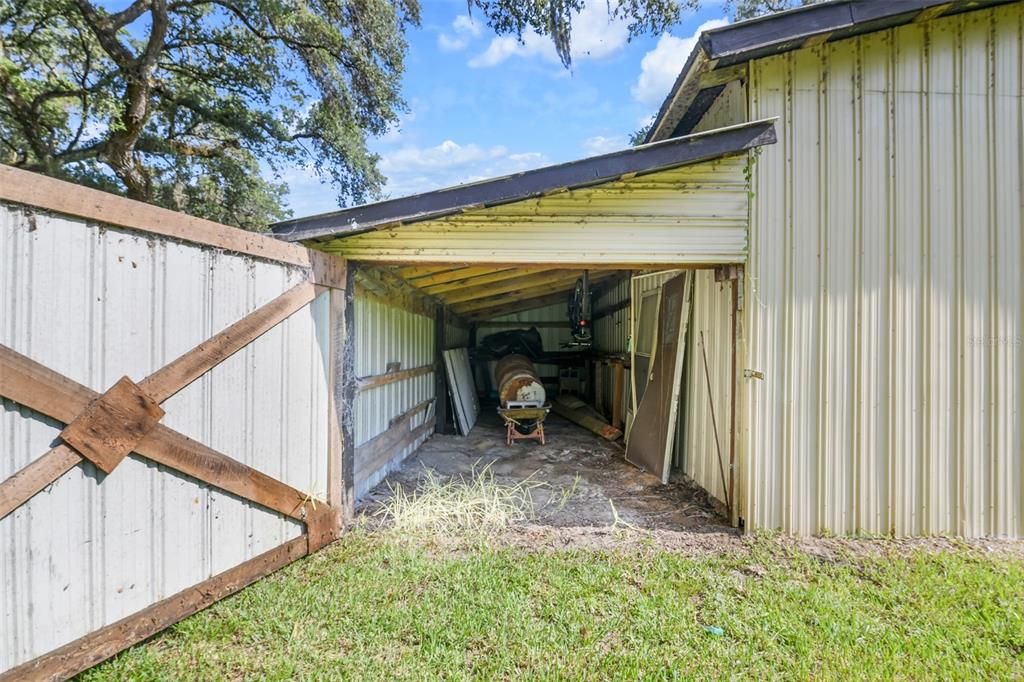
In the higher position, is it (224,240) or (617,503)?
(224,240)

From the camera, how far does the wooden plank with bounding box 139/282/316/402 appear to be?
8.11 ft

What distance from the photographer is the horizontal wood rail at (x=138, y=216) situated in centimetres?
194

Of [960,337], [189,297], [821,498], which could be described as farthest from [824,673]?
[189,297]

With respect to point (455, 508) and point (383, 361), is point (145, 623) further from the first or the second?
→ point (383, 361)

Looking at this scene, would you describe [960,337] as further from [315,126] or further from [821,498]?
[315,126]

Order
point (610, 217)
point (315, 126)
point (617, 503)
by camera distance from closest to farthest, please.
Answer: point (610, 217), point (617, 503), point (315, 126)

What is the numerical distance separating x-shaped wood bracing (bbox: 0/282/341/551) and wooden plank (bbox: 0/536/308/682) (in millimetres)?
356

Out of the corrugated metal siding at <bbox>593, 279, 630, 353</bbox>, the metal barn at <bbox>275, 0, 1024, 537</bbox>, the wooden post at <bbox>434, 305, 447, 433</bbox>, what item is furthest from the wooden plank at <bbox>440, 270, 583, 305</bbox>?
the metal barn at <bbox>275, 0, 1024, 537</bbox>

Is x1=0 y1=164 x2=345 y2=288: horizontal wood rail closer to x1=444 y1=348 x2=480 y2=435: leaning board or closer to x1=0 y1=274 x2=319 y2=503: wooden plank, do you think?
x1=0 y1=274 x2=319 y2=503: wooden plank

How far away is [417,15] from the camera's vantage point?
10328mm

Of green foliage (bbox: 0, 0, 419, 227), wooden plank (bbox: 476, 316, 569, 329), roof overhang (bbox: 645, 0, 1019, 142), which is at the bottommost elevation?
wooden plank (bbox: 476, 316, 569, 329)

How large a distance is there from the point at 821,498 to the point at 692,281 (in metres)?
2.33

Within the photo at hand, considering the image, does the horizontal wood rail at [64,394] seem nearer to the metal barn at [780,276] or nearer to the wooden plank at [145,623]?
the metal barn at [780,276]

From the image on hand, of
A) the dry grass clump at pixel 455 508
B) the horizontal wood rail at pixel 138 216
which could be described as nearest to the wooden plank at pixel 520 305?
the dry grass clump at pixel 455 508
